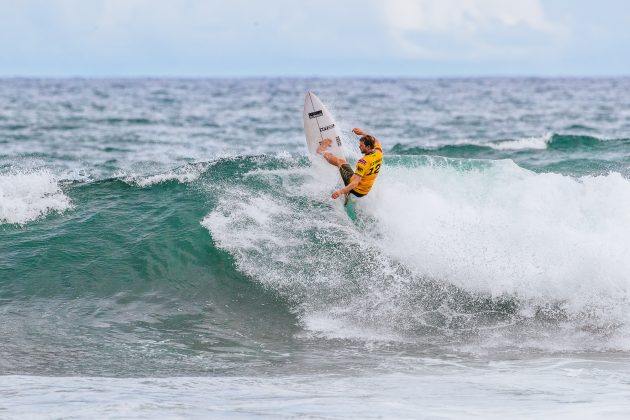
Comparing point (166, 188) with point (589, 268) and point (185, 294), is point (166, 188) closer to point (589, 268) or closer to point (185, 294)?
point (185, 294)

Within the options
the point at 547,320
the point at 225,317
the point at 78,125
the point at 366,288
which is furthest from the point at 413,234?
the point at 78,125

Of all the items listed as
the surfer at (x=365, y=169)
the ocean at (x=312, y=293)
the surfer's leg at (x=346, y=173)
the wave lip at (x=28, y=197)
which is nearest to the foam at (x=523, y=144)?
the ocean at (x=312, y=293)

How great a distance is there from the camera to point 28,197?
542 inches

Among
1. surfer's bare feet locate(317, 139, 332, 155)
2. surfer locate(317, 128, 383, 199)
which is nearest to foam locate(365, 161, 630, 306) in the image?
surfer locate(317, 128, 383, 199)

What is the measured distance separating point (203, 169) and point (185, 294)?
476 centimetres

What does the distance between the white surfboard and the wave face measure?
52 centimetres

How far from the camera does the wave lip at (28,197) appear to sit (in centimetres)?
1327

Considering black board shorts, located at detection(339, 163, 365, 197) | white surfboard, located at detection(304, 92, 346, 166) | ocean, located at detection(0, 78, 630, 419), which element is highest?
white surfboard, located at detection(304, 92, 346, 166)

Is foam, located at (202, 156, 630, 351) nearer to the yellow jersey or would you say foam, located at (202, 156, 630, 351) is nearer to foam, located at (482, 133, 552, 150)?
the yellow jersey

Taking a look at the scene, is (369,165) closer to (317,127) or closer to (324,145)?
(324,145)

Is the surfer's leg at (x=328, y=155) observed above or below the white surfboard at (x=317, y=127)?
below

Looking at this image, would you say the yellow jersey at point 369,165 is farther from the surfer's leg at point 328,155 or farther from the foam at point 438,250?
the surfer's leg at point 328,155

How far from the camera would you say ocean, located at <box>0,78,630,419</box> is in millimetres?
7652

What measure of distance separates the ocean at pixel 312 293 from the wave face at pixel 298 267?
4cm
